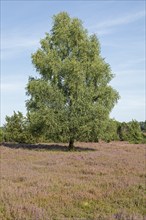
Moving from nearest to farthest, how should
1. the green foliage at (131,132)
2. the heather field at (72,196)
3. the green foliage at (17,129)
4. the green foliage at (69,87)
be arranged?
the heather field at (72,196)
the green foliage at (69,87)
the green foliage at (17,129)
the green foliage at (131,132)

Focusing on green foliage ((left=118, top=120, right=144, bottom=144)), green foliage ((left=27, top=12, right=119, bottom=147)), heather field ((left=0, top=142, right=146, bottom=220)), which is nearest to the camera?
heather field ((left=0, top=142, right=146, bottom=220))

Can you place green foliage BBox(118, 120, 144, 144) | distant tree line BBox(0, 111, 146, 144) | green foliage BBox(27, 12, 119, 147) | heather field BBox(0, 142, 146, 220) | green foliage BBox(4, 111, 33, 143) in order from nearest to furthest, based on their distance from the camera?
heather field BBox(0, 142, 146, 220) < green foliage BBox(27, 12, 119, 147) < distant tree line BBox(0, 111, 146, 144) < green foliage BBox(4, 111, 33, 143) < green foliage BBox(118, 120, 144, 144)

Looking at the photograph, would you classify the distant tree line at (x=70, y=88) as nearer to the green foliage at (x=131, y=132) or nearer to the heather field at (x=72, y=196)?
the heather field at (x=72, y=196)

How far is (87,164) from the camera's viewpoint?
22.4 meters

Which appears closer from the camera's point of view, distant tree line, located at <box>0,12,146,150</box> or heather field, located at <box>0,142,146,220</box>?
heather field, located at <box>0,142,146,220</box>

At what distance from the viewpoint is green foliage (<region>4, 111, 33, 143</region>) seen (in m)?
50.3

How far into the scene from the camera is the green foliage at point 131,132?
64.3 m

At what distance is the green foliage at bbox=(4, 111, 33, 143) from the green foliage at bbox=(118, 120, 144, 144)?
2004 centimetres

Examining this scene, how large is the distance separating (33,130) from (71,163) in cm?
1572

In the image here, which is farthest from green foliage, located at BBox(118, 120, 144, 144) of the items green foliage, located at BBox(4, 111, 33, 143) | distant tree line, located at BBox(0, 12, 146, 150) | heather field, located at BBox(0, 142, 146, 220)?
heather field, located at BBox(0, 142, 146, 220)

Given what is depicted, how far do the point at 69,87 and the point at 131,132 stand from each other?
3297 centimetres

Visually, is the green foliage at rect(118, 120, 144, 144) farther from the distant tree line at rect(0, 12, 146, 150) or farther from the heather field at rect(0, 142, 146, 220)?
the heather field at rect(0, 142, 146, 220)

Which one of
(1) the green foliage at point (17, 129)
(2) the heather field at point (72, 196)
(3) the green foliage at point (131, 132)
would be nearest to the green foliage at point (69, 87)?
(1) the green foliage at point (17, 129)

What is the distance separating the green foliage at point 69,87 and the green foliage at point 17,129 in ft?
40.2
